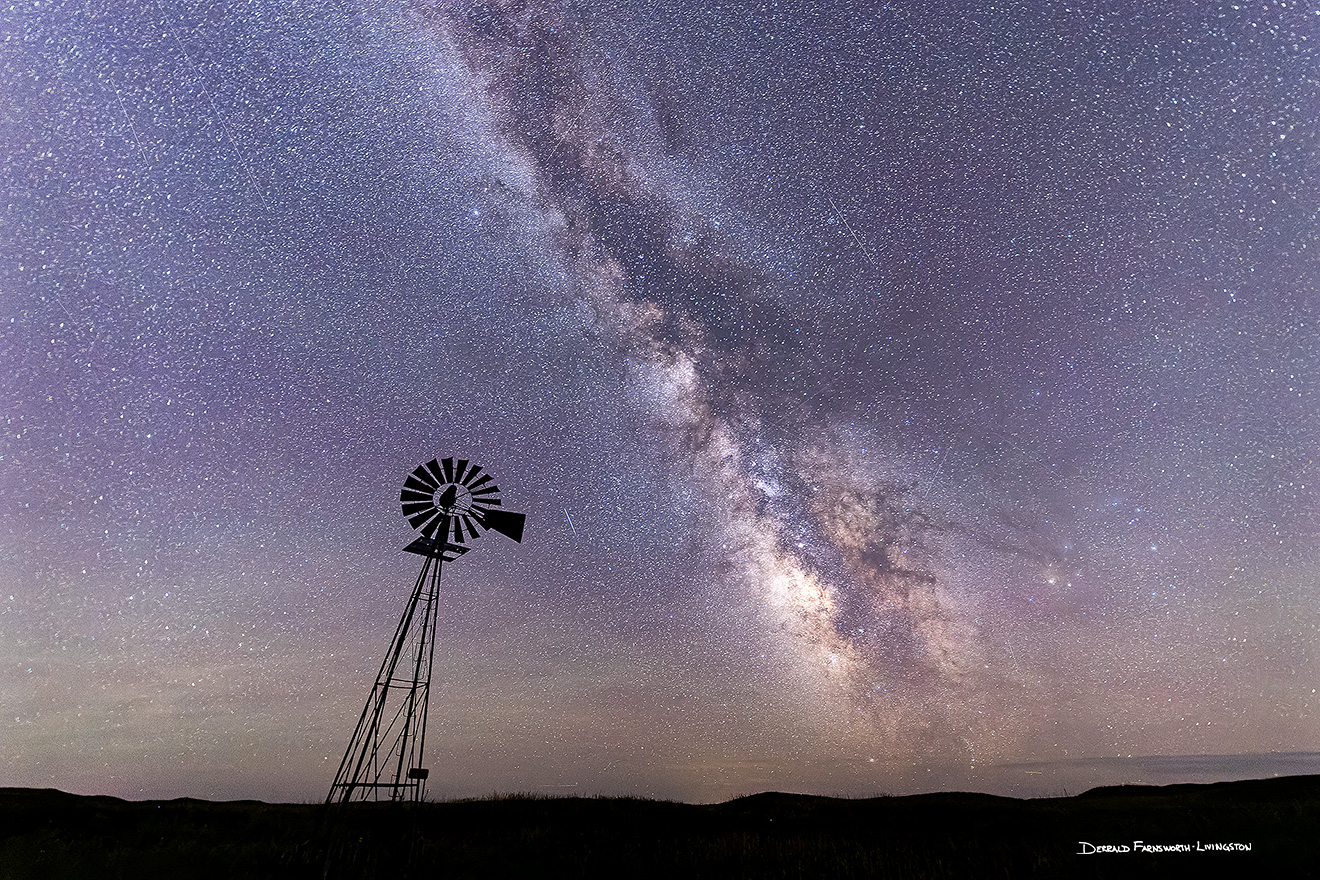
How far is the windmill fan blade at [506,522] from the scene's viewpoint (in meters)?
20.0

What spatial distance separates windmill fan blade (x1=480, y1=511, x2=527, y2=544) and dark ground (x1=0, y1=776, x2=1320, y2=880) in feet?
23.7

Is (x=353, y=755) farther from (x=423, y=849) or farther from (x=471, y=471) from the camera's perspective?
(x=471, y=471)

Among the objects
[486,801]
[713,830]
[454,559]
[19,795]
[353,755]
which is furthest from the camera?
[19,795]

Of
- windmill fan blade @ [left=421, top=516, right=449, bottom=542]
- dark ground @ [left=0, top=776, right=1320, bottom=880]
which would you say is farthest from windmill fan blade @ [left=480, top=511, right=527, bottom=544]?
dark ground @ [left=0, top=776, right=1320, bottom=880]

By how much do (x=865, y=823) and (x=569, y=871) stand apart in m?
15.4

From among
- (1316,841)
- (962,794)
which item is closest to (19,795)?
(962,794)

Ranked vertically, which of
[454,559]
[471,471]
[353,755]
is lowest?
[353,755]

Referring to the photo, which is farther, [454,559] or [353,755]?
[454,559]

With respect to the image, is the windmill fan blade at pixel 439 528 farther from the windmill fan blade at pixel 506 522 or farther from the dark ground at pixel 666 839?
the dark ground at pixel 666 839

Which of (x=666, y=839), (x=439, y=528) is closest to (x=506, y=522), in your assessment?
(x=439, y=528)

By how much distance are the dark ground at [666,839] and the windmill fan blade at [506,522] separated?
723 cm

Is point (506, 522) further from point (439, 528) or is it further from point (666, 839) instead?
point (666, 839)

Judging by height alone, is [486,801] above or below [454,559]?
below

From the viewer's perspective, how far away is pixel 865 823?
2920 cm
